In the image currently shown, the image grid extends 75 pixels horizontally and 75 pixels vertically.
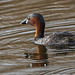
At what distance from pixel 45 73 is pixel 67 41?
2923 millimetres

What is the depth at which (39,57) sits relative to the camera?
11.3 meters

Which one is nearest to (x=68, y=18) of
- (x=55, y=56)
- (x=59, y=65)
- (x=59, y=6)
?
(x=59, y=6)

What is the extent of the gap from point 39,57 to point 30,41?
1.96 metres

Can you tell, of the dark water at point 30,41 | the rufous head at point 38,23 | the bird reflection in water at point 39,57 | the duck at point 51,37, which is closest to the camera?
the dark water at point 30,41

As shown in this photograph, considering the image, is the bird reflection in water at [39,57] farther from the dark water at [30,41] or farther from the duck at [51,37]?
the duck at [51,37]

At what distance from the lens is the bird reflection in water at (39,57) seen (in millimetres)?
10594

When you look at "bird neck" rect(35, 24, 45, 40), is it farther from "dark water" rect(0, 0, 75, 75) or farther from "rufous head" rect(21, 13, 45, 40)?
"dark water" rect(0, 0, 75, 75)

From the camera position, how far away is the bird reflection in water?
10594 millimetres

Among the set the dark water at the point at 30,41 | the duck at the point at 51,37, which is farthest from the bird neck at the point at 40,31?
the dark water at the point at 30,41

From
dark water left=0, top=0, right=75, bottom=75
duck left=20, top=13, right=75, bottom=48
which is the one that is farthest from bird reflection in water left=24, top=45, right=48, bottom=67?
duck left=20, top=13, right=75, bottom=48

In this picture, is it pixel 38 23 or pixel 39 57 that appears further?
pixel 38 23

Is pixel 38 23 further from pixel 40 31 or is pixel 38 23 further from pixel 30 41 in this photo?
pixel 30 41

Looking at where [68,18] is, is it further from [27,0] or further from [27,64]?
[27,64]

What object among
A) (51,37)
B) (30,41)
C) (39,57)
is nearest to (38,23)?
(30,41)
